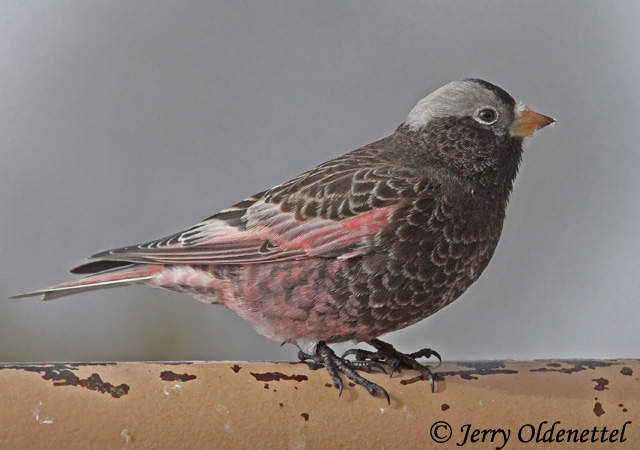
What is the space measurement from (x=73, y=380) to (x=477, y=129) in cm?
247

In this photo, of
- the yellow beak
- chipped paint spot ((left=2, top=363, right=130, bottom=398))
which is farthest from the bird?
chipped paint spot ((left=2, top=363, right=130, bottom=398))

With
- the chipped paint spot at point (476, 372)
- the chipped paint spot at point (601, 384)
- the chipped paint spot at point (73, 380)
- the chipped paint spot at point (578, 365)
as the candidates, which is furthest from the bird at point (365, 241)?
the chipped paint spot at point (73, 380)

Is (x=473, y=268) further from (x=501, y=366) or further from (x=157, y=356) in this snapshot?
(x=157, y=356)

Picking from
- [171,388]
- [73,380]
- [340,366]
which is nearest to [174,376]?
[171,388]

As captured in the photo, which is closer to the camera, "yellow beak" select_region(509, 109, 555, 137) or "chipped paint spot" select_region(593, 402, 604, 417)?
"chipped paint spot" select_region(593, 402, 604, 417)

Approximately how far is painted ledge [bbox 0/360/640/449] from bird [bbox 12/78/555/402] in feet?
1.85

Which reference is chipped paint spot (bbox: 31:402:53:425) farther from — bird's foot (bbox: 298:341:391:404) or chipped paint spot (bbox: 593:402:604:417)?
chipped paint spot (bbox: 593:402:604:417)

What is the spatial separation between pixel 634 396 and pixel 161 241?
2510 mm

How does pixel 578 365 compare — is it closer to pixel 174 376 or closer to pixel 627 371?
pixel 627 371

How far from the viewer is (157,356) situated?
5.58 metres

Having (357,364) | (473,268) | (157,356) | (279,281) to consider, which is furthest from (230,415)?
(157,356)

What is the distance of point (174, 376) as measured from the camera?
294 cm

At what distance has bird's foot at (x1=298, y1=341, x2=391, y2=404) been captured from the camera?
10.3ft

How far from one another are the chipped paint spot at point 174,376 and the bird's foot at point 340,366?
549 millimetres
